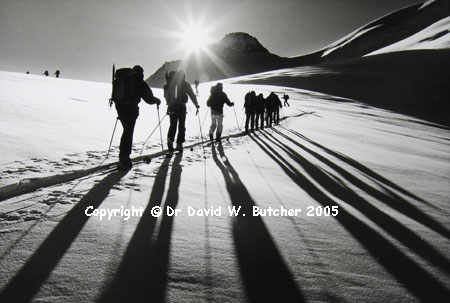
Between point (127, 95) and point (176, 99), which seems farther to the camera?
point (176, 99)

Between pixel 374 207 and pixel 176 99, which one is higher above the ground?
pixel 176 99

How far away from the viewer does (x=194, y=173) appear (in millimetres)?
4965

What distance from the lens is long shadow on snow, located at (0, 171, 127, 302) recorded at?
165 cm

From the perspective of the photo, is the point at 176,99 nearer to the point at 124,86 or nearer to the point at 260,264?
the point at 124,86

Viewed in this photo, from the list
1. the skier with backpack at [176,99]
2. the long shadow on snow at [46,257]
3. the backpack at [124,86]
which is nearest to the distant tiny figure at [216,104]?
the skier with backpack at [176,99]

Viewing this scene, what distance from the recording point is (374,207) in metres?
3.89

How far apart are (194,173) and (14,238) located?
9.83 feet

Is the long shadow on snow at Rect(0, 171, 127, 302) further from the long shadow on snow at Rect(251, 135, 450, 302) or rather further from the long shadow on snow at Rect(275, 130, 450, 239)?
the long shadow on snow at Rect(275, 130, 450, 239)

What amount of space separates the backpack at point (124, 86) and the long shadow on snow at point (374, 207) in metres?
3.91

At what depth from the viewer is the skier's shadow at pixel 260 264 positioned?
188 centimetres

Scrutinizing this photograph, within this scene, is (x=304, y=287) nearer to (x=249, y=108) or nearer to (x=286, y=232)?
(x=286, y=232)

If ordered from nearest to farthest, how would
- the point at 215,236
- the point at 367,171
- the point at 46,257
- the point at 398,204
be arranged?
the point at 46,257, the point at 215,236, the point at 398,204, the point at 367,171

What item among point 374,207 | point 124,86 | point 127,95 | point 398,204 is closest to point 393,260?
point 374,207

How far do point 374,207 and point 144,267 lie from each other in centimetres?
333
